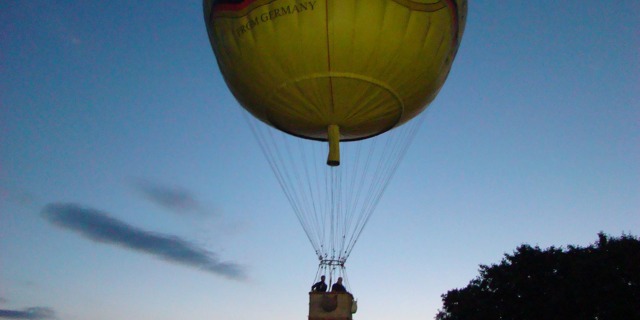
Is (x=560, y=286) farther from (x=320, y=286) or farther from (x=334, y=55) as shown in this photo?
(x=334, y=55)

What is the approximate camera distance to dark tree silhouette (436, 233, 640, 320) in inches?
1074

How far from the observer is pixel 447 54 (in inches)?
592

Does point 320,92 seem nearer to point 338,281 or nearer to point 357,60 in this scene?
point 357,60

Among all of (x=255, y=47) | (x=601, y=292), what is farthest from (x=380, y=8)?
(x=601, y=292)

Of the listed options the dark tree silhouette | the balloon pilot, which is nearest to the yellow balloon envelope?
the balloon pilot

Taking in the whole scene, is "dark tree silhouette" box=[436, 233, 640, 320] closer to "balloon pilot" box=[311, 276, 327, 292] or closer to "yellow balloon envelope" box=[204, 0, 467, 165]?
"yellow balloon envelope" box=[204, 0, 467, 165]

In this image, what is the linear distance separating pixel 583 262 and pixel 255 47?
80.4 ft

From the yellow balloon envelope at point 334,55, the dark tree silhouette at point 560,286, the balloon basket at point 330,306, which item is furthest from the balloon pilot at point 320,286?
the dark tree silhouette at point 560,286

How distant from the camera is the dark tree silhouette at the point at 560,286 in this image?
27.3 meters

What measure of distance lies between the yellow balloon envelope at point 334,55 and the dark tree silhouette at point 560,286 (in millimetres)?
19248

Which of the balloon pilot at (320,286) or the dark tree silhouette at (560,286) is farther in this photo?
the dark tree silhouette at (560,286)

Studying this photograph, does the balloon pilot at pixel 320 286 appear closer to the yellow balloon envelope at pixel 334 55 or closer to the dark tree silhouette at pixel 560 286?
the yellow balloon envelope at pixel 334 55

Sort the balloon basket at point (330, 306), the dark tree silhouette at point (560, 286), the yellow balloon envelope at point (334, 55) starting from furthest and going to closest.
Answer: the dark tree silhouette at point (560, 286) → the yellow balloon envelope at point (334, 55) → the balloon basket at point (330, 306)

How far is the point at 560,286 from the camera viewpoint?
30.6 meters
